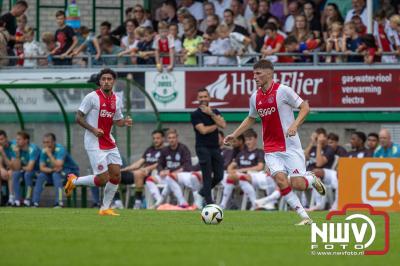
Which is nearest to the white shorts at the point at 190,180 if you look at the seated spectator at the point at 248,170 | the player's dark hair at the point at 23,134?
the seated spectator at the point at 248,170

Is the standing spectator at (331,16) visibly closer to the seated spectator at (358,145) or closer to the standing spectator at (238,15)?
the standing spectator at (238,15)

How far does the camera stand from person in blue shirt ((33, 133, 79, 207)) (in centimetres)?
2655

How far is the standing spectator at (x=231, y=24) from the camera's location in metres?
27.5

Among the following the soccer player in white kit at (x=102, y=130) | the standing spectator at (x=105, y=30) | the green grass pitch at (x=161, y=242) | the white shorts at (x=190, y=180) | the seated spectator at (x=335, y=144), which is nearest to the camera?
the green grass pitch at (x=161, y=242)

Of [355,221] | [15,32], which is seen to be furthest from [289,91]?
[15,32]

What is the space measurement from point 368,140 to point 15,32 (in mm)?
9463

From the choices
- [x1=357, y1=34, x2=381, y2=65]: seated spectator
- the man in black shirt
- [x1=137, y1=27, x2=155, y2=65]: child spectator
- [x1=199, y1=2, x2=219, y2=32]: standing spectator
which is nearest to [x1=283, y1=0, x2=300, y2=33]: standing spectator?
[x1=199, y1=2, x2=219, y2=32]: standing spectator

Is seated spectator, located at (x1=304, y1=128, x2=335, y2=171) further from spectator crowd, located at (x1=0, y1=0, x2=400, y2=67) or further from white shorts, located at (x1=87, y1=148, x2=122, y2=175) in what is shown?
white shorts, located at (x1=87, y1=148, x2=122, y2=175)

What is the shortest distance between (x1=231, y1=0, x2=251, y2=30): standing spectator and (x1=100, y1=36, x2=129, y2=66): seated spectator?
8.46ft

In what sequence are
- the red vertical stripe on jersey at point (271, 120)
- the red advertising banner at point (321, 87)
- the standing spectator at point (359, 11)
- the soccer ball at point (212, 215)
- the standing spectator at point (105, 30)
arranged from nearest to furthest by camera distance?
the red vertical stripe on jersey at point (271, 120) < the soccer ball at point (212, 215) < the red advertising banner at point (321, 87) < the standing spectator at point (359, 11) < the standing spectator at point (105, 30)

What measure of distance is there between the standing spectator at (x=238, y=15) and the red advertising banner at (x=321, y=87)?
4.48 ft

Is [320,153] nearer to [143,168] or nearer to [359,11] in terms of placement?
[143,168]

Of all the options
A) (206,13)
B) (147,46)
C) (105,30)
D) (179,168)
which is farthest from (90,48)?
(179,168)

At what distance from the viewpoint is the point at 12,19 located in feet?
97.6
